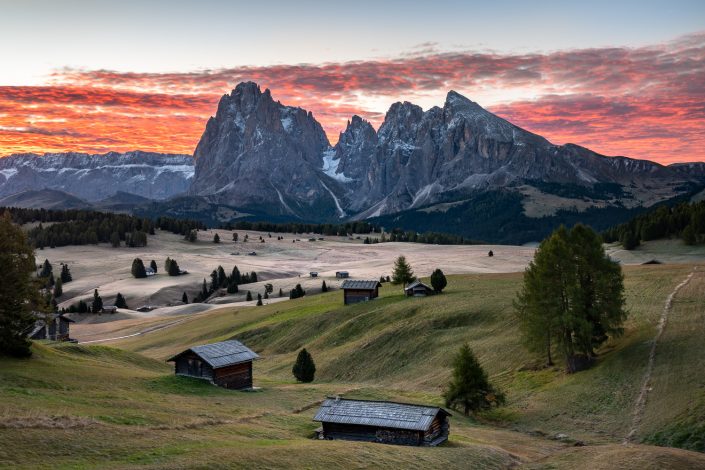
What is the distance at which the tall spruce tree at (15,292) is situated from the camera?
48.8 m

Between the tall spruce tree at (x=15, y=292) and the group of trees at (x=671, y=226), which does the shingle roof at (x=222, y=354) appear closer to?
the tall spruce tree at (x=15, y=292)

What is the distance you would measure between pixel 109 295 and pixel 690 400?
502ft

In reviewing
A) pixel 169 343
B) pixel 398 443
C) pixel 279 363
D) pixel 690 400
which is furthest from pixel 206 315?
pixel 690 400

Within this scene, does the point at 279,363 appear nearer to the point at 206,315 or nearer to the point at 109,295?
the point at 206,315

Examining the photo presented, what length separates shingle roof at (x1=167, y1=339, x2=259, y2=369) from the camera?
5694 centimetres

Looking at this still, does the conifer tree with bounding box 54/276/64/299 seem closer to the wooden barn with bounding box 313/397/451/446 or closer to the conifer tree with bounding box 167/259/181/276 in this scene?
the conifer tree with bounding box 167/259/181/276

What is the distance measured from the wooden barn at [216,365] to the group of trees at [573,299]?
27.6 m

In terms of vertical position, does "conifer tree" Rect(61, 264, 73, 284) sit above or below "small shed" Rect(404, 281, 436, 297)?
below

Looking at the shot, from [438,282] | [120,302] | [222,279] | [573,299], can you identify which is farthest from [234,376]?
[222,279]

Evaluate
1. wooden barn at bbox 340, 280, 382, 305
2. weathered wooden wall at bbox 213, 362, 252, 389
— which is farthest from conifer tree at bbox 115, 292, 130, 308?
weathered wooden wall at bbox 213, 362, 252, 389

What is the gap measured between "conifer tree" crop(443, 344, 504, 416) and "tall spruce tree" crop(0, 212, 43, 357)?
115 ft

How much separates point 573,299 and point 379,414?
2569 cm

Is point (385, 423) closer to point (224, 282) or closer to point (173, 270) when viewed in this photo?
point (224, 282)

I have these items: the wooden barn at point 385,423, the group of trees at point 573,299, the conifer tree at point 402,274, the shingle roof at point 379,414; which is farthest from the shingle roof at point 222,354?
the conifer tree at point 402,274
